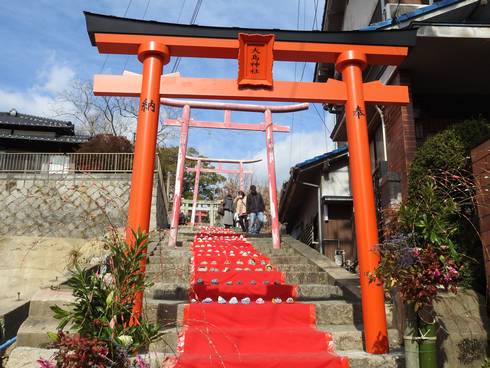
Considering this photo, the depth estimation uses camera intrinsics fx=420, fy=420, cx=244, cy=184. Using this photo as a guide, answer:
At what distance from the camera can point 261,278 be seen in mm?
6625

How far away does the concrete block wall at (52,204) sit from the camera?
60.3ft

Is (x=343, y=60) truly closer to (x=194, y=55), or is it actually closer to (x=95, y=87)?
(x=194, y=55)

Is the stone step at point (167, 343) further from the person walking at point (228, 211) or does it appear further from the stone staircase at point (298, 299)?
the person walking at point (228, 211)

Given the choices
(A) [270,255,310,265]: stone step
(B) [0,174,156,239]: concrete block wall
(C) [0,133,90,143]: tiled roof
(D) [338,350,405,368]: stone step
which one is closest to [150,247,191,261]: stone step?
(A) [270,255,310,265]: stone step

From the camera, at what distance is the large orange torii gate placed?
536 cm

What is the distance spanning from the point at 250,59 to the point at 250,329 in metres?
3.37

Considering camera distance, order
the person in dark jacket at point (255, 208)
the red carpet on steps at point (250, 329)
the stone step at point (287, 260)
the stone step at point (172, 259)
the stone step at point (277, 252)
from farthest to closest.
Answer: the person in dark jacket at point (255, 208), the stone step at point (277, 252), the stone step at point (287, 260), the stone step at point (172, 259), the red carpet on steps at point (250, 329)

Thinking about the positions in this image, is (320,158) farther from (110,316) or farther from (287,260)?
(110,316)

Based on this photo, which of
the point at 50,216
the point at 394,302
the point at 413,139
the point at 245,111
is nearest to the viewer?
the point at 394,302

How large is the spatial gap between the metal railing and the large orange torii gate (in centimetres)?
1445

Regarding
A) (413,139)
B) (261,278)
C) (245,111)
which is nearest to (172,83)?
(261,278)

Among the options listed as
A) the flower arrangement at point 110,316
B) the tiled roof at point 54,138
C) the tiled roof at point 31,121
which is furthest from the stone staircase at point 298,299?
the tiled roof at point 31,121

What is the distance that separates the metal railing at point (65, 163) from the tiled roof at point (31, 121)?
5980mm

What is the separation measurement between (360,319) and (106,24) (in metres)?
4.93
